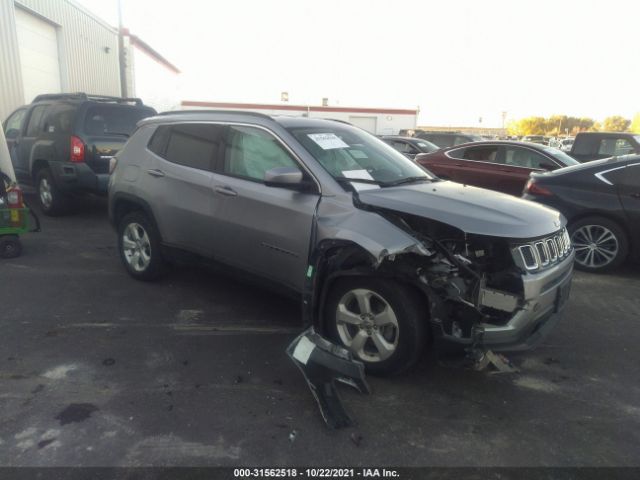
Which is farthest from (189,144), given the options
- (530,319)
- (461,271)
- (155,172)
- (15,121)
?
(15,121)

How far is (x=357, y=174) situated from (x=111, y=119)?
5960mm

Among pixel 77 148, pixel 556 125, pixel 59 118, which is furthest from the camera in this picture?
pixel 556 125

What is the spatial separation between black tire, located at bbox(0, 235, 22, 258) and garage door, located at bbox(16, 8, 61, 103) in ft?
31.0

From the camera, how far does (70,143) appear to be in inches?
299

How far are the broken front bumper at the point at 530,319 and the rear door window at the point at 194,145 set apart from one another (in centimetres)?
274

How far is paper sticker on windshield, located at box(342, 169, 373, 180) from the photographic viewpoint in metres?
3.71

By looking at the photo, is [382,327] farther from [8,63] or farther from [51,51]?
[51,51]

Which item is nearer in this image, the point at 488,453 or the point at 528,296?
the point at 488,453

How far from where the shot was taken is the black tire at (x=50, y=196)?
8055mm

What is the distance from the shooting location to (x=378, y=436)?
9.13ft

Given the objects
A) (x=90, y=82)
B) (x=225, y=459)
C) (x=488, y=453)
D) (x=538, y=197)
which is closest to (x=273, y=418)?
(x=225, y=459)

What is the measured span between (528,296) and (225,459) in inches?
80.7

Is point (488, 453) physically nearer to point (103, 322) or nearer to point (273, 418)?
point (273, 418)

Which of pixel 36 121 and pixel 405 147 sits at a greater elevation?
pixel 36 121
